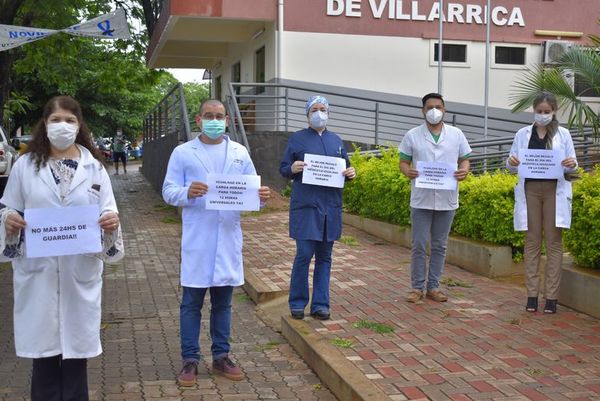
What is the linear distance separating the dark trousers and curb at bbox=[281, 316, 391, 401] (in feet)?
5.47

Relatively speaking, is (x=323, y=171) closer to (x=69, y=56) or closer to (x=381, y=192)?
(x=381, y=192)

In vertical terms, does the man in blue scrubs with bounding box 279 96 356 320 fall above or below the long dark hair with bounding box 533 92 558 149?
below

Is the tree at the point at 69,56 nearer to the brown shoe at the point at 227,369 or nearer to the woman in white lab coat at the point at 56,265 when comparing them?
the brown shoe at the point at 227,369

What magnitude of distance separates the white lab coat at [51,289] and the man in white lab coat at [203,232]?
3.90 feet

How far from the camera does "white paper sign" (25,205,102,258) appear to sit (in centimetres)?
409

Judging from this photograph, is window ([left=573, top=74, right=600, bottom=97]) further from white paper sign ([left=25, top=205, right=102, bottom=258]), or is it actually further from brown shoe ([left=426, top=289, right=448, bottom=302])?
white paper sign ([left=25, top=205, right=102, bottom=258])

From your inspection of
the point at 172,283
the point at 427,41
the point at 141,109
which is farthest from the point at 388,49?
the point at 141,109

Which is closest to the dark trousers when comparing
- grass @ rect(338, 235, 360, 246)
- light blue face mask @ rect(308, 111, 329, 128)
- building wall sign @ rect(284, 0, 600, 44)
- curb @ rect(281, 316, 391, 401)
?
curb @ rect(281, 316, 391, 401)

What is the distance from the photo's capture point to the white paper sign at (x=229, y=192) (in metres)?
5.34

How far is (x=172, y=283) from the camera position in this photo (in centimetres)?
935

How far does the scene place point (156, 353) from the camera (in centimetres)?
641

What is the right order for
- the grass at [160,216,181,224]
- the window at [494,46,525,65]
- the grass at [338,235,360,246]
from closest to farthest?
the grass at [338,235,360,246]
the grass at [160,216,181,224]
the window at [494,46,525,65]

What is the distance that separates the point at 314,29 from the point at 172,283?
34.8 ft

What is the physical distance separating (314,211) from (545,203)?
6.62 feet
